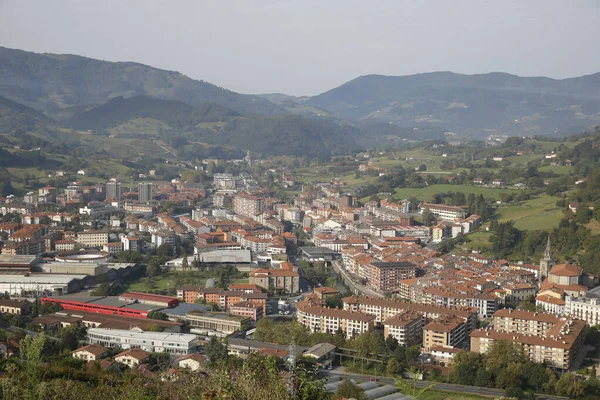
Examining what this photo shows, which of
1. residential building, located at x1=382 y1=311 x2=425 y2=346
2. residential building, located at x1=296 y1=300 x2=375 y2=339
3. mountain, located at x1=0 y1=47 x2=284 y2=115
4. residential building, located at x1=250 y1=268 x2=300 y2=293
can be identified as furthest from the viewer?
mountain, located at x1=0 y1=47 x2=284 y2=115

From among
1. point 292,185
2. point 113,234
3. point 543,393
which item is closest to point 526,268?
point 543,393

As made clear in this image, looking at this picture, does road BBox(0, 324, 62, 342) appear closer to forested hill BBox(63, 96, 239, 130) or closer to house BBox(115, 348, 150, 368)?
house BBox(115, 348, 150, 368)

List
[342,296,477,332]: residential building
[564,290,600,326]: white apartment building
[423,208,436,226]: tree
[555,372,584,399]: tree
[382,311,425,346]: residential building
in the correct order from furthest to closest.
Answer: [423,208,436,226]: tree, [564,290,600,326]: white apartment building, [342,296,477,332]: residential building, [382,311,425,346]: residential building, [555,372,584,399]: tree

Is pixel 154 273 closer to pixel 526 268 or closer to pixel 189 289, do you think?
pixel 189 289

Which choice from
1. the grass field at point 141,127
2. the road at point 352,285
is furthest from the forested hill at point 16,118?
the road at point 352,285

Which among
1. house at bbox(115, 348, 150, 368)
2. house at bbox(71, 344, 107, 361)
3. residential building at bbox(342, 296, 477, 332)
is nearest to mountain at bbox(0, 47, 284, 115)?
residential building at bbox(342, 296, 477, 332)

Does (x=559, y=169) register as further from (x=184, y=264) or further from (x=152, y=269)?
(x=152, y=269)
